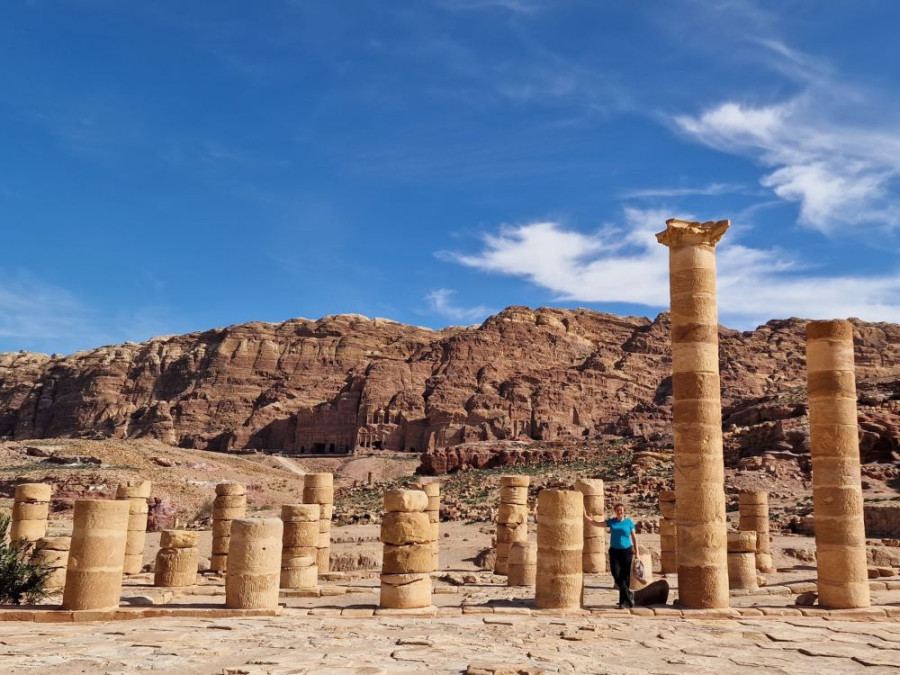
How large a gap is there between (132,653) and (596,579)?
10.4 meters

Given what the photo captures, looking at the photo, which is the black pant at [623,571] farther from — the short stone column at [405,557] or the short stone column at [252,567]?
the short stone column at [252,567]

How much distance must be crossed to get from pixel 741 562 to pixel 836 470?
318 cm

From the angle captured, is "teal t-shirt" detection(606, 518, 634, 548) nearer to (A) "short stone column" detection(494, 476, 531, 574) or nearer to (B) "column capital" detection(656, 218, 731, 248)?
(B) "column capital" detection(656, 218, 731, 248)

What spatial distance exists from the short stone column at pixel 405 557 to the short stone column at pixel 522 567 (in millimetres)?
3592

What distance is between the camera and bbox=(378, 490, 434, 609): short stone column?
11.9m

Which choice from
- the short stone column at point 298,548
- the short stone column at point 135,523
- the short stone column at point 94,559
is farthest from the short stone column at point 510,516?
the short stone column at point 94,559

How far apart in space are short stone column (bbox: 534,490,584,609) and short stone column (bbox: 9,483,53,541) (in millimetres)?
11883

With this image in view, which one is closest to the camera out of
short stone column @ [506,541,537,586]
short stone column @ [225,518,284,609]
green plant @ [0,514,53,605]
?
short stone column @ [225,518,284,609]

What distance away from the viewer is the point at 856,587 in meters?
11.7

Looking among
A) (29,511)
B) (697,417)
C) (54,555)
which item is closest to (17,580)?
(54,555)

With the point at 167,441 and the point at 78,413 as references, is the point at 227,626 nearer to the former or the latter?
the point at 167,441

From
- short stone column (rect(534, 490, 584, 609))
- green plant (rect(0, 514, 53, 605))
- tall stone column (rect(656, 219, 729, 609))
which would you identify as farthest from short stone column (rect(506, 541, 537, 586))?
green plant (rect(0, 514, 53, 605))

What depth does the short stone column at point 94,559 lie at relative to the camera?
36.0 ft

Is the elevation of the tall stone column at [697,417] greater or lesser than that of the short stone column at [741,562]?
greater
